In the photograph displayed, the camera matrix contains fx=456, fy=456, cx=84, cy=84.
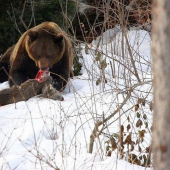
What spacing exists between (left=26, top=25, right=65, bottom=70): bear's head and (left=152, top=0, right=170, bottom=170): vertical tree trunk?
629 centimetres

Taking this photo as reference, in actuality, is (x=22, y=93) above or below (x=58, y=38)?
below

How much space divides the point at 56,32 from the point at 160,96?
6683mm

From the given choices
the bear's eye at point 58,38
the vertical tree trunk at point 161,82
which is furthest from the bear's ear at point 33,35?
the vertical tree trunk at point 161,82

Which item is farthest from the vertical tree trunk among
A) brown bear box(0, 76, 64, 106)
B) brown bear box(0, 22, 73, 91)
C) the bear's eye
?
the bear's eye

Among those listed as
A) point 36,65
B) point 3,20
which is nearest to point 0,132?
point 36,65

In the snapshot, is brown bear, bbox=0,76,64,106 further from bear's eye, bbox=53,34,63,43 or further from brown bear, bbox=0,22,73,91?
bear's eye, bbox=53,34,63,43

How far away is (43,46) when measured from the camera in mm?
8016

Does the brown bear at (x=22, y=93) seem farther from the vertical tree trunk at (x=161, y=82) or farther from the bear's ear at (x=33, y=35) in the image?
the vertical tree trunk at (x=161, y=82)

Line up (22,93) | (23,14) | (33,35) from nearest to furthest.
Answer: (22,93)
(33,35)
(23,14)


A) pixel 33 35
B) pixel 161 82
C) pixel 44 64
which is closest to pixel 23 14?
pixel 33 35

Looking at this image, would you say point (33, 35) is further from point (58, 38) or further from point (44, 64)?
point (44, 64)

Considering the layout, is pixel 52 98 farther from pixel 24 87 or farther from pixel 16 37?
pixel 16 37

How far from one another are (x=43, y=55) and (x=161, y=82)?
6.46 meters

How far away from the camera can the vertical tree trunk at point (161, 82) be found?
163cm
